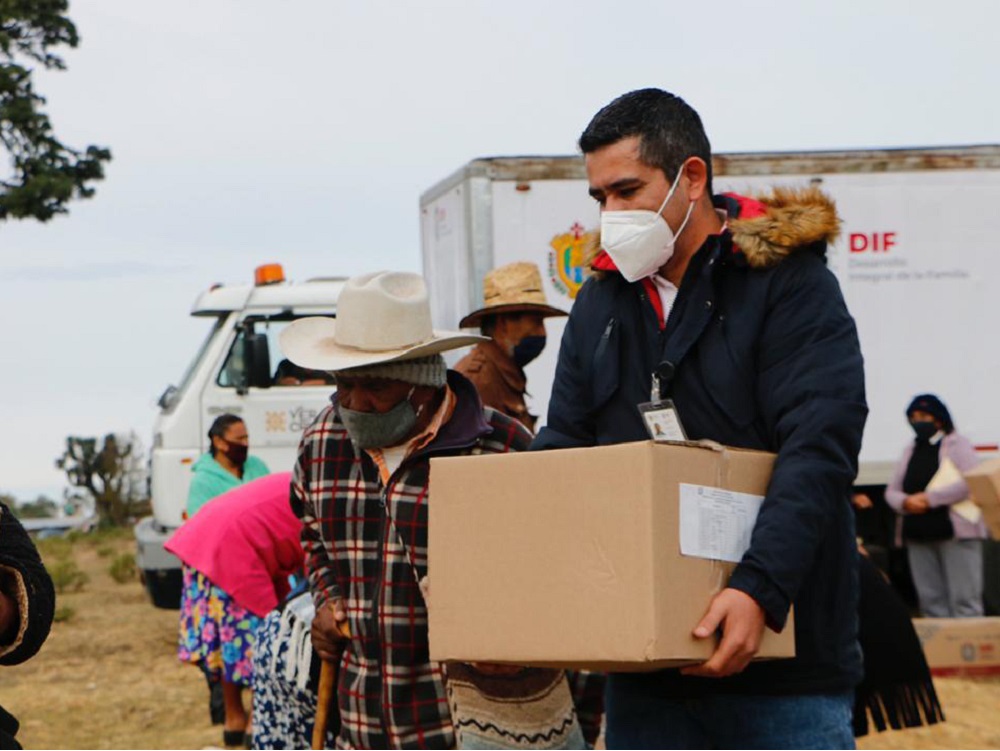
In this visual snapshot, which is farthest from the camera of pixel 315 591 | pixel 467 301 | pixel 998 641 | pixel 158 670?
pixel 158 670

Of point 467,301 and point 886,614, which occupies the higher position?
point 467,301

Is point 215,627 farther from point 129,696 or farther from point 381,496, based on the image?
point 381,496

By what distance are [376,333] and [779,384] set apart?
1540 mm

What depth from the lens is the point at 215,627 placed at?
7.57 meters

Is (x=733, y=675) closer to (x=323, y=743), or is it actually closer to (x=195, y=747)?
(x=323, y=743)

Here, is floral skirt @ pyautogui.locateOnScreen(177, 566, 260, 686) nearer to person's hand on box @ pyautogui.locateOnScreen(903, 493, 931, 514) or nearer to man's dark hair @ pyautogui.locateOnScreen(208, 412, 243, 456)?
man's dark hair @ pyautogui.locateOnScreen(208, 412, 243, 456)

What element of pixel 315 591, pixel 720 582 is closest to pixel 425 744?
pixel 315 591

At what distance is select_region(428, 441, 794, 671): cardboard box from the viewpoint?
239 centimetres

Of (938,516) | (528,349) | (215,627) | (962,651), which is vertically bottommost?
(962,651)

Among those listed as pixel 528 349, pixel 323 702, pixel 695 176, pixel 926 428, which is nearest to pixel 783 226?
pixel 695 176

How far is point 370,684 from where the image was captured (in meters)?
3.83

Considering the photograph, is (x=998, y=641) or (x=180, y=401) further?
(x=180, y=401)

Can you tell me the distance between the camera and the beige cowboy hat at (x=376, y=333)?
394cm

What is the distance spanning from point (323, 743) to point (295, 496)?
70 cm
